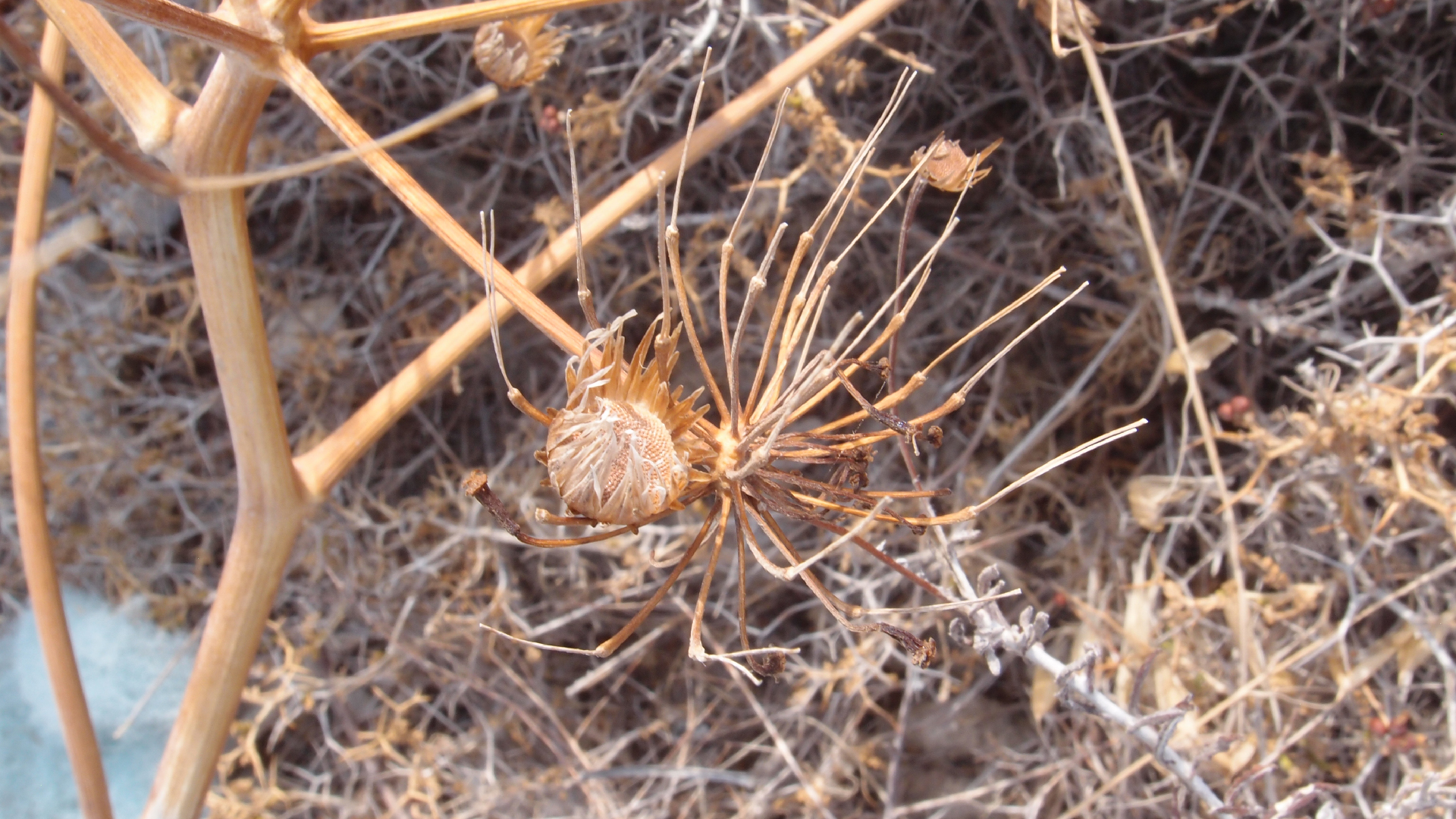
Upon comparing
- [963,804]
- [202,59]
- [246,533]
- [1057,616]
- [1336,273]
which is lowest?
[963,804]

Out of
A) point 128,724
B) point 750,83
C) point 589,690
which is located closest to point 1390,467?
point 750,83

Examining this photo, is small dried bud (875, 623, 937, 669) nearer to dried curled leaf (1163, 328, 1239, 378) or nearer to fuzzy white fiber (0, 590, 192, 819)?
dried curled leaf (1163, 328, 1239, 378)

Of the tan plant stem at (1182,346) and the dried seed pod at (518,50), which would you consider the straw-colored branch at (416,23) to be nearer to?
the dried seed pod at (518,50)

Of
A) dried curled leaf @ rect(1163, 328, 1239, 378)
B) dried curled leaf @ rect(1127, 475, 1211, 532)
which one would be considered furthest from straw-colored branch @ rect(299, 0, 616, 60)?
dried curled leaf @ rect(1127, 475, 1211, 532)

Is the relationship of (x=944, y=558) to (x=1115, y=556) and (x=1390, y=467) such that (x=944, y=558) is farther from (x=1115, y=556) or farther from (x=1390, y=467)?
(x=1390, y=467)

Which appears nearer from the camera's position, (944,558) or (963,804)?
(944,558)

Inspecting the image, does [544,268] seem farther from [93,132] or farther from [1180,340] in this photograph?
[1180,340]
